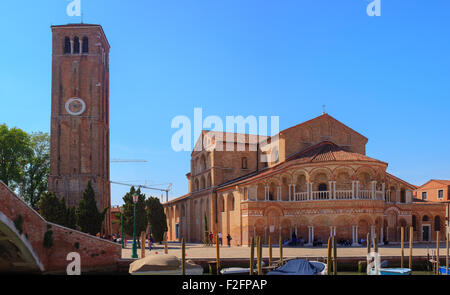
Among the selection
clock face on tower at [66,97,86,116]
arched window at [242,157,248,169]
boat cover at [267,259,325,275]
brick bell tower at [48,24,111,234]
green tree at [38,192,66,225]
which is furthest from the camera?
clock face on tower at [66,97,86,116]

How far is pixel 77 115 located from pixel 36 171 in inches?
351

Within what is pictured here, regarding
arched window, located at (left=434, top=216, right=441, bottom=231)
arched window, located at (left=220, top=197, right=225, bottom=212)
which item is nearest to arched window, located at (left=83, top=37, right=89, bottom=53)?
arched window, located at (left=220, top=197, right=225, bottom=212)

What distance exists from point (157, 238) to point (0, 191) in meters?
25.7

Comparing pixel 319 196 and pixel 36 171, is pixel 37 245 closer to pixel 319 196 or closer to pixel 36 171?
pixel 319 196

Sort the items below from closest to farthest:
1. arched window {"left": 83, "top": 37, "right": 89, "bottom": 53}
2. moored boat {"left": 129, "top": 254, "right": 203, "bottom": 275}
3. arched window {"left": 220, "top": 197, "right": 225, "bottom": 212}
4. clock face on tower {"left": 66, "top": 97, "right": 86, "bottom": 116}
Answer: moored boat {"left": 129, "top": 254, "right": 203, "bottom": 275} → arched window {"left": 220, "top": 197, "right": 225, "bottom": 212} → clock face on tower {"left": 66, "top": 97, "right": 86, "bottom": 116} → arched window {"left": 83, "top": 37, "right": 89, "bottom": 53}

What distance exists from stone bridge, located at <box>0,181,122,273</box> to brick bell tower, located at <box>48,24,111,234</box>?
24.4 meters

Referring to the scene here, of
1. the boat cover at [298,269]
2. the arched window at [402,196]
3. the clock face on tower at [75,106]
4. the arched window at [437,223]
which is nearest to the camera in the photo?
the boat cover at [298,269]

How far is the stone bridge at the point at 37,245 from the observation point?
22.8 m

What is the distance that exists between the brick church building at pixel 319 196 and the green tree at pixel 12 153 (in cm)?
2036

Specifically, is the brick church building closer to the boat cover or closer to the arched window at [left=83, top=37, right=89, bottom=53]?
the boat cover

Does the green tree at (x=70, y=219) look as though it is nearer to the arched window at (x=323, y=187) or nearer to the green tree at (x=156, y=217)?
the green tree at (x=156, y=217)

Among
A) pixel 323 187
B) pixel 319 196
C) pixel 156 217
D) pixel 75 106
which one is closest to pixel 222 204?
pixel 156 217

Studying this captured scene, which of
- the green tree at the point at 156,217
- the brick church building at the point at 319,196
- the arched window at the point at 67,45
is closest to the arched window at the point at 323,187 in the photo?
the brick church building at the point at 319,196

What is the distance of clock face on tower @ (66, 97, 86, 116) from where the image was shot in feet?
174
